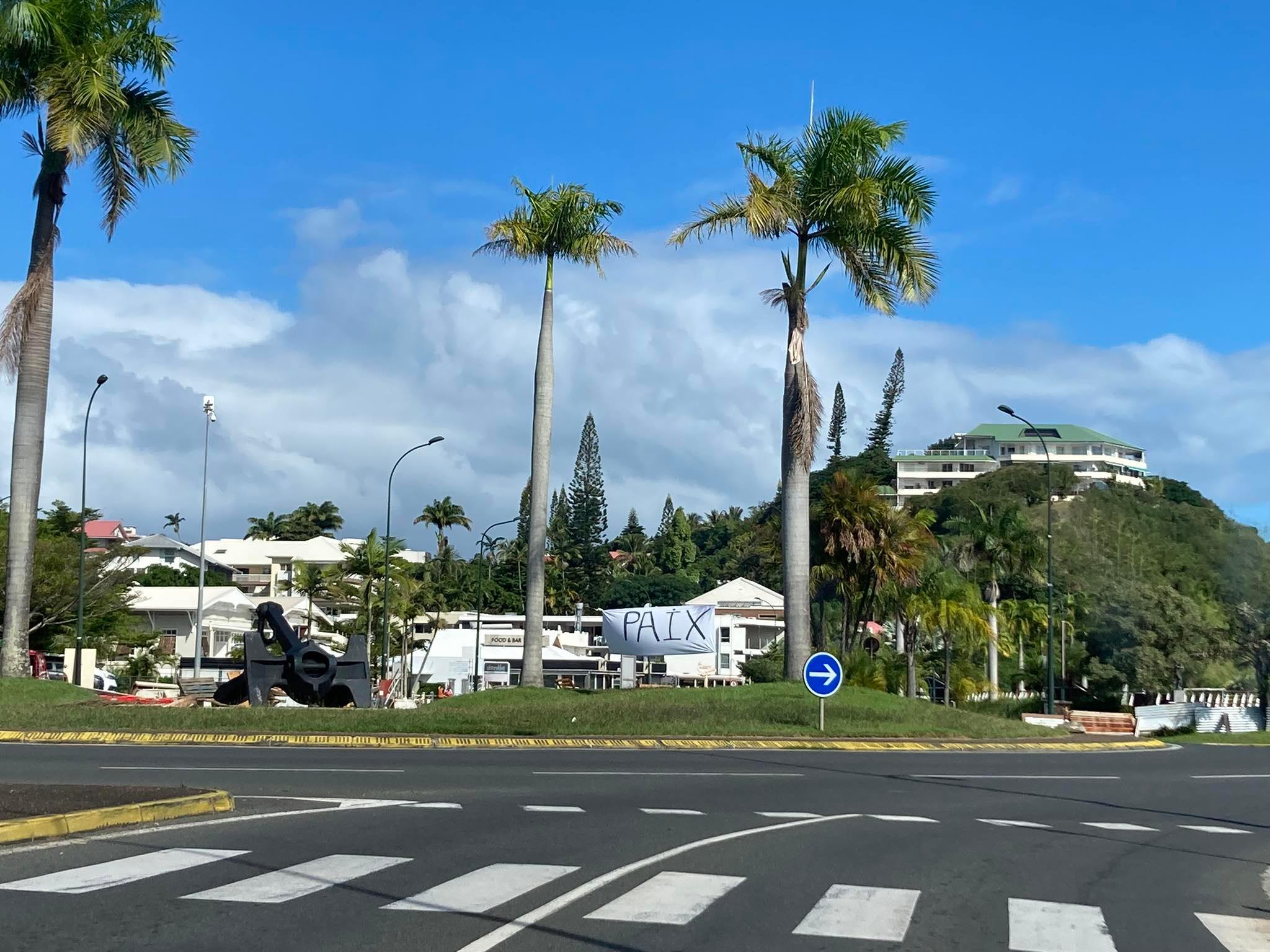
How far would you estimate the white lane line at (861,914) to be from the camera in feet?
25.7

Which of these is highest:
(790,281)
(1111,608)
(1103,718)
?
(790,281)

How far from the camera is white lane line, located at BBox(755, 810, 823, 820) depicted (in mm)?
13547

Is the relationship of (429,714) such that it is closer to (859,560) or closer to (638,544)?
(859,560)

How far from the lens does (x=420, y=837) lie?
36.9 ft

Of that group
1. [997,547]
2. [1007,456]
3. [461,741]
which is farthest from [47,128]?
[1007,456]

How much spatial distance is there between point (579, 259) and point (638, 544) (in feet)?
435

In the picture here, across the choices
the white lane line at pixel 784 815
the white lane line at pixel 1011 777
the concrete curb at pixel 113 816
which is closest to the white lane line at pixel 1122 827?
the white lane line at pixel 784 815

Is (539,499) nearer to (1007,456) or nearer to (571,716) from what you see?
(571,716)

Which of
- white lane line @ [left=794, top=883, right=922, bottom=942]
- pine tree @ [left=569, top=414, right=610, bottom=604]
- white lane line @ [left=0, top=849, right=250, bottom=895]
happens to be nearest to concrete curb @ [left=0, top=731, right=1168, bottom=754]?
white lane line @ [left=0, top=849, right=250, bottom=895]

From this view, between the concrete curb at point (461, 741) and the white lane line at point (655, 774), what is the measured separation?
4.59 meters

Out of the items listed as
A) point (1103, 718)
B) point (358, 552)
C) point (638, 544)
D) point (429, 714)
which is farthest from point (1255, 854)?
point (638, 544)

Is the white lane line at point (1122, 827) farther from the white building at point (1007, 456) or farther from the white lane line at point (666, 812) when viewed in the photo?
the white building at point (1007, 456)

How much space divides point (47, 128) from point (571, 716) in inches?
656

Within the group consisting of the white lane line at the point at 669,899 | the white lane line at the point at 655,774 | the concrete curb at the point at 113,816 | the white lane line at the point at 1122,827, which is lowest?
the white lane line at the point at 1122,827
